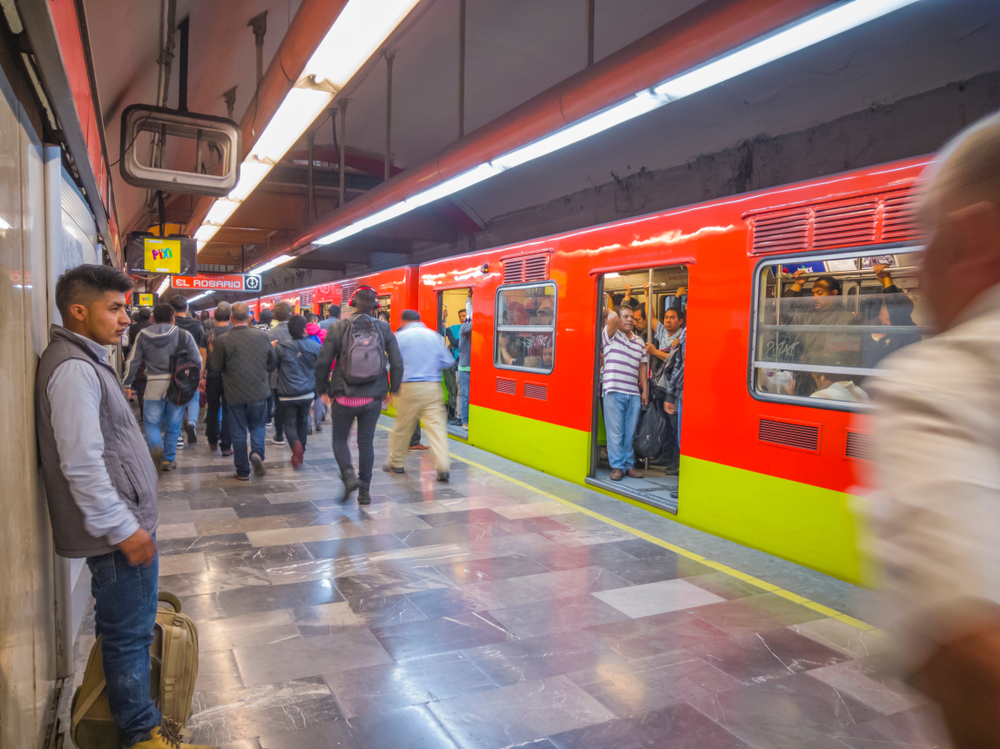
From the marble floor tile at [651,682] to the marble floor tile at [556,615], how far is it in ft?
1.46

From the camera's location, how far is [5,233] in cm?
201

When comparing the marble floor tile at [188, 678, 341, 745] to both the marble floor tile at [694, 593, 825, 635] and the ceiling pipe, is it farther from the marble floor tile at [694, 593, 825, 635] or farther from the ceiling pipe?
the ceiling pipe

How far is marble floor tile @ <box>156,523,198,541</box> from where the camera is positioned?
4918mm

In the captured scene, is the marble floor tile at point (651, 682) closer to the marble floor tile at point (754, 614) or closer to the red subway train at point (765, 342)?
the marble floor tile at point (754, 614)

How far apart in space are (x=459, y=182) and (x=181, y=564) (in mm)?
4035

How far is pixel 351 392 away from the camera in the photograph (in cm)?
579

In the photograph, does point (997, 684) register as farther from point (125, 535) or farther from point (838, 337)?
point (838, 337)

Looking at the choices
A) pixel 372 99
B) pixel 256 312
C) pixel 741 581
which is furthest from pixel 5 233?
pixel 256 312

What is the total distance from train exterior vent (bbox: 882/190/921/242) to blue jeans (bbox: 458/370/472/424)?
617 cm

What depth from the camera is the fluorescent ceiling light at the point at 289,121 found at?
13.4ft

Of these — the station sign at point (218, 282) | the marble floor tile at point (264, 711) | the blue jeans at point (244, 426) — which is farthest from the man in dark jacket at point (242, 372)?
the station sign at point (218, 282)

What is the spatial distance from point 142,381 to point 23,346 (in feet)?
19.7

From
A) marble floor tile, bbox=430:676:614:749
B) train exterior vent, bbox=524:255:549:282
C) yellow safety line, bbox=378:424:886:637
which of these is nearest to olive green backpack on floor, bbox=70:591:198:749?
marble floor tile, bbox=430:676:614:749

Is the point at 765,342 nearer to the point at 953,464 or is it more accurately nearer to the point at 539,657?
the point at 539,657
